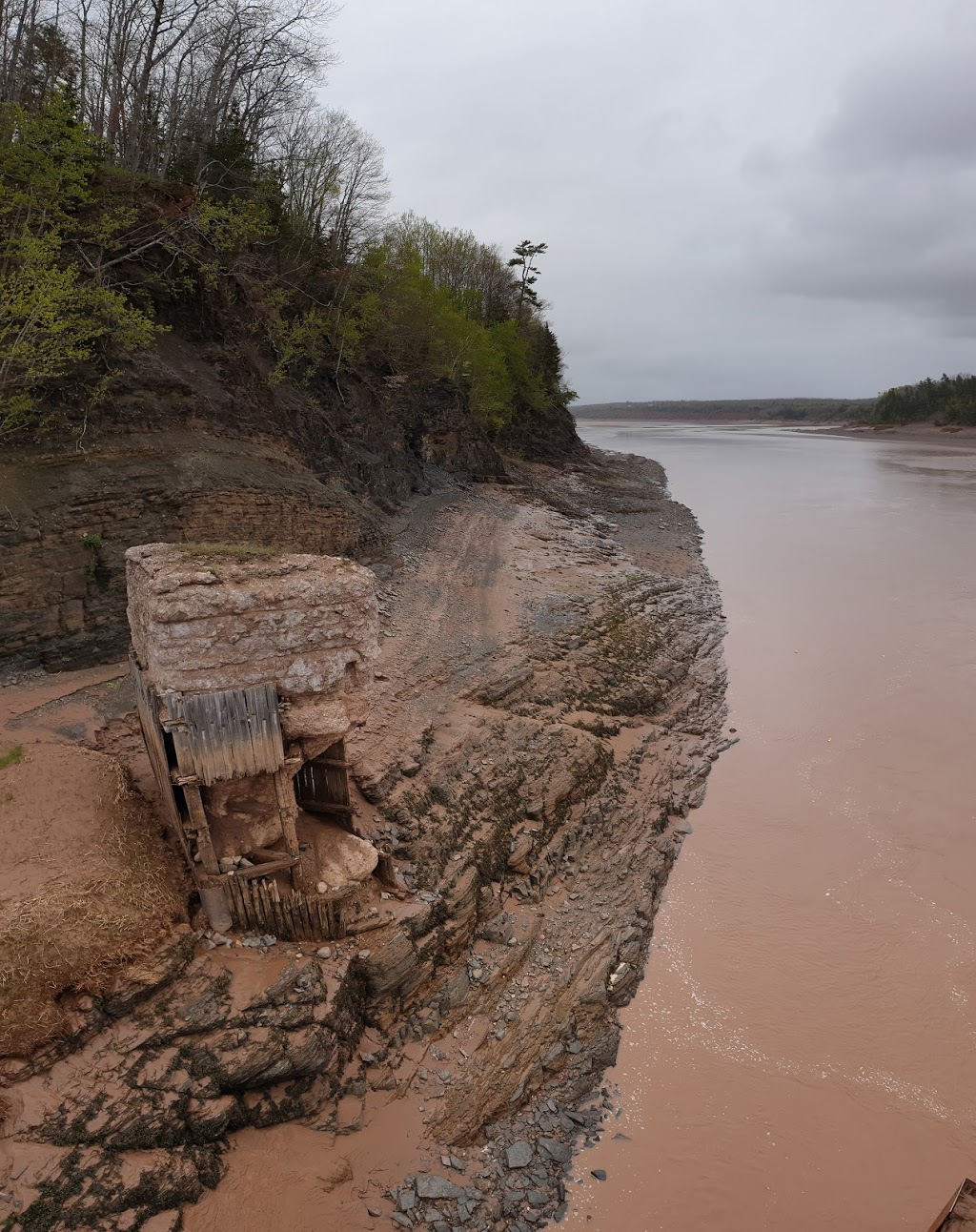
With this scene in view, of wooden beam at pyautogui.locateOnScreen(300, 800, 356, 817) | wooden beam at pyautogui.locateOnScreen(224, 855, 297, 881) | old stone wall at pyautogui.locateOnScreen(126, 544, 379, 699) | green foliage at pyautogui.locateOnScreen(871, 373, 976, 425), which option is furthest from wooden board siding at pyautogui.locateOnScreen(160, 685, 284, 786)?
green foliage at pyautogui.locateOnScreen(871, 373, 976, 425)

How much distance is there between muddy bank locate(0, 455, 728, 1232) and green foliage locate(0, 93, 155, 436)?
17.3ft

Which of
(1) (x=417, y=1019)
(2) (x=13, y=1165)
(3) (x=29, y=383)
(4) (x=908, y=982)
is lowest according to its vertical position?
(4) (x=908, y=982)

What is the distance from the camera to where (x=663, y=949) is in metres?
9.66

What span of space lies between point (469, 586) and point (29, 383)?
10.9m

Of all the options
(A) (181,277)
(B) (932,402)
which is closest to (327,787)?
(A) (181,277)

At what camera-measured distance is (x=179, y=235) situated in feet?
47.8

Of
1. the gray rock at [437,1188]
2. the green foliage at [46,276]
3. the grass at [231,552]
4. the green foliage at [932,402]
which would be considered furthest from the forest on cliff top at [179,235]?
the green foliage at [932,402]

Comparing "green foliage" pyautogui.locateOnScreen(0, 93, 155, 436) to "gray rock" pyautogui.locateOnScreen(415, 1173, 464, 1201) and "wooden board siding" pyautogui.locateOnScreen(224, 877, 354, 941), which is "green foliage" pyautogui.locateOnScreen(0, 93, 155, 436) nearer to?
"wooden board siding" pyautogui.locateOnScreen(224, 877, 354, 941)

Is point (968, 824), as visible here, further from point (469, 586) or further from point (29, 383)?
point (29, 383)

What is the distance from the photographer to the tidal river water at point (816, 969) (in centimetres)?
700

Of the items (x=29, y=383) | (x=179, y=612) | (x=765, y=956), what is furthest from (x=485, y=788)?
(x=29, y=383)

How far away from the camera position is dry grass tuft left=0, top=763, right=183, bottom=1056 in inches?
234

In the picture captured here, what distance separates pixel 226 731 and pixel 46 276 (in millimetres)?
8708

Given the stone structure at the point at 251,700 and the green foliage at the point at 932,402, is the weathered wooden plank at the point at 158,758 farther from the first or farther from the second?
the green foliage at the point at 932,402
